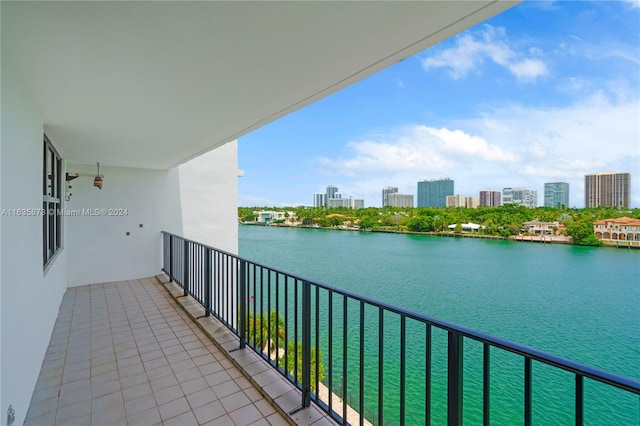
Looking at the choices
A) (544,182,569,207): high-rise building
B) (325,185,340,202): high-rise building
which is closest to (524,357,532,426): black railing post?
(544,182,569,207): high-rise building

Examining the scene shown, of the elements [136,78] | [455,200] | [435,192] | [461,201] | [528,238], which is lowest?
[528,238]

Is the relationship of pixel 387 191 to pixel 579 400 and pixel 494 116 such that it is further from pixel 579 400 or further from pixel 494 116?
pixel 579 400

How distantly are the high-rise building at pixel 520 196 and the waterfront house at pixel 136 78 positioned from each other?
41623 millimetres

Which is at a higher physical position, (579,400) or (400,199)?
(400,199)

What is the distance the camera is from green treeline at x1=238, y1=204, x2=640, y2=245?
91.1ft

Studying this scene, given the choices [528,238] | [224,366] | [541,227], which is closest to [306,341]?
[224,366]

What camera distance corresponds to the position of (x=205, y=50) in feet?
5.49

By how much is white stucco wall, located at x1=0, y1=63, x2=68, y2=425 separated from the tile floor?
0.62ft

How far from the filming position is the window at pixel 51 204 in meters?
3.15

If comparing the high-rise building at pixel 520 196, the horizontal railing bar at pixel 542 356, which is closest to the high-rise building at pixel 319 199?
the high-rise building at pixel 520 196

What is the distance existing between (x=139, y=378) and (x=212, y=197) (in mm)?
5106

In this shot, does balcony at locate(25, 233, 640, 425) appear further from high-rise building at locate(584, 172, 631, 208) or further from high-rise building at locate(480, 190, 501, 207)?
Answer: high-rise building at locate(480, 190, 501, 207)

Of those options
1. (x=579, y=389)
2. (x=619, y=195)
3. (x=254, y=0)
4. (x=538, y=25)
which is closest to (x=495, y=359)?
(x=579, y=389)

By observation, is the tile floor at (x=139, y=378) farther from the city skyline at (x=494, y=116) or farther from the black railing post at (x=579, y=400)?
the city skyline at (x=494, y=116)
